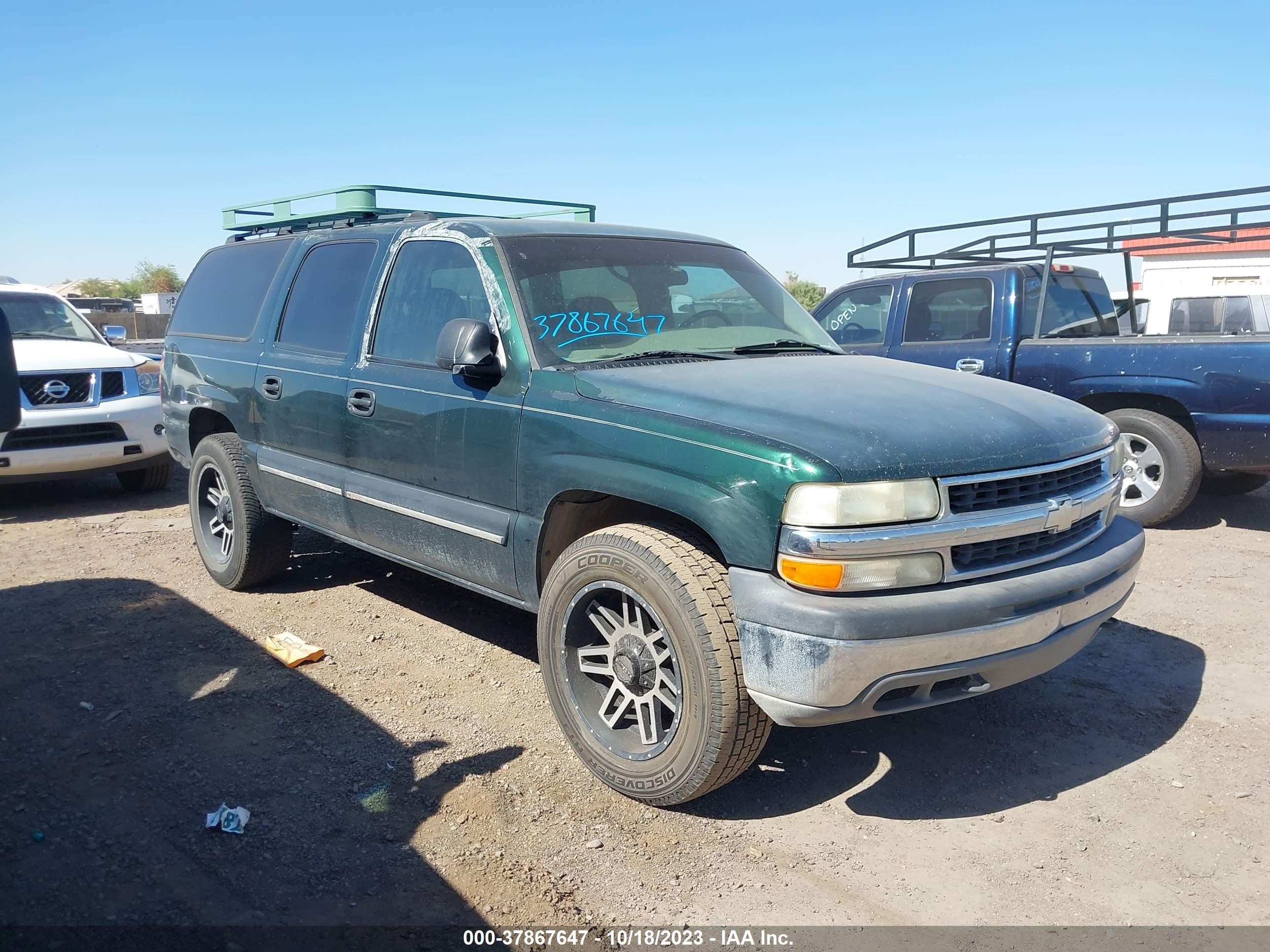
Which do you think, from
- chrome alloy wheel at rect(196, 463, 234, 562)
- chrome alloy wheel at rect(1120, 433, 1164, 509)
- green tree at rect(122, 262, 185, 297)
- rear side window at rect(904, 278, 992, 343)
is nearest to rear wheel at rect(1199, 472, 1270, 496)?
chrome alloy wheel at rect(1120, 433, 1164, 509)

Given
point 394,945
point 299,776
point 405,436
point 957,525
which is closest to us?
point 394,945

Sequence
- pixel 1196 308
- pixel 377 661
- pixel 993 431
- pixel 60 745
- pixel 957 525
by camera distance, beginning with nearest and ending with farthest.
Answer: pixel 957 525, pixel 993 431, pixel 60 745, pixel 377 661, pixel 1196 308

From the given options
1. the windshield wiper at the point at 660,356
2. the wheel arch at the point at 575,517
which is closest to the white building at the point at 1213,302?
the windshield wiper at the point at 660,356

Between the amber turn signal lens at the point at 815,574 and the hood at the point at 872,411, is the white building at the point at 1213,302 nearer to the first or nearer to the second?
the hood at the point at 872,411

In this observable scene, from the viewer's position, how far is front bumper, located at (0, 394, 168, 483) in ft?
24.5

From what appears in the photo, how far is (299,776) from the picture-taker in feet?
11.1

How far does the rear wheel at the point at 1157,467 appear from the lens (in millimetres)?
6645

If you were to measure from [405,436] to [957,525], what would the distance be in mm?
2336

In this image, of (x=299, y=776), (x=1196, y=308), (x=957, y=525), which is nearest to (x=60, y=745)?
(x=299, y=776)

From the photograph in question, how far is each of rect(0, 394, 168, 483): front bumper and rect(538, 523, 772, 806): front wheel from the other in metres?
5.24

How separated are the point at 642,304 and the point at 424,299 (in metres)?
0.96

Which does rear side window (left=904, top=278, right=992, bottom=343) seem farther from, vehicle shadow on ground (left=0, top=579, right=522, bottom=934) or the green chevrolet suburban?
vehicle shadow on ground (left=0, top=579, right=522, bottom=934)

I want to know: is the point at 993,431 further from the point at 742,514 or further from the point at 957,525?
the point at 742,514

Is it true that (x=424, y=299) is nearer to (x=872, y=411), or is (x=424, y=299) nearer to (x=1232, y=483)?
(x=872, y=411)
